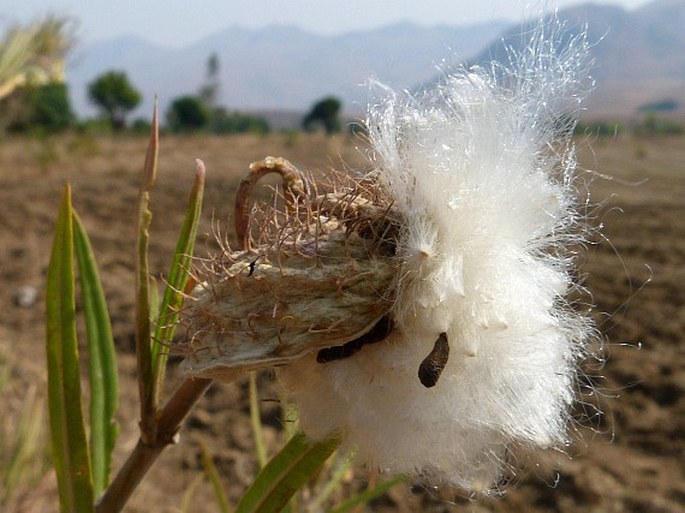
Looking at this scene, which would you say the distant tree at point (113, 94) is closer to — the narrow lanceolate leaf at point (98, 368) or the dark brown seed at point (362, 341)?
the narrow lanceolate leaf at point (98, 368)

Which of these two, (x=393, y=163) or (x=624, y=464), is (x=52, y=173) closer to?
(x=624, y=464)

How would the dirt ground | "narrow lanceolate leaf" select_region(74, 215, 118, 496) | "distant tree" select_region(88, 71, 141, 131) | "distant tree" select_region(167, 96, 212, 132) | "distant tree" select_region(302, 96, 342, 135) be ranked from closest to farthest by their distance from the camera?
"narrow lanceolate leaf" select_region(74, 215, 118, 496) → the dirt ground → "distant tree" select_region(88, 71, 141, 131) → "distant tree" select_region(302, 96, 342, 135) → "distant tree" select_region(167, 96, 212, 132)

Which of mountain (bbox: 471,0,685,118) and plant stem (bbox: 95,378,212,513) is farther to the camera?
mountain (bbox: 471,0,685,118)

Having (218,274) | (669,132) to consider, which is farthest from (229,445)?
(669,132)

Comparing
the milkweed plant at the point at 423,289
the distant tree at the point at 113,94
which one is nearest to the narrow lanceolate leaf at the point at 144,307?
the milkweed plant at the point at 423,289

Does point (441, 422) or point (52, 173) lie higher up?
point (441, 422)

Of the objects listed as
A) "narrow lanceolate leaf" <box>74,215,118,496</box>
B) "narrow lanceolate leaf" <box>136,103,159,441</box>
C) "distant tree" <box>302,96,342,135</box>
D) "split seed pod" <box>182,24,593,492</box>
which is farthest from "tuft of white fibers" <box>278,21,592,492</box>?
"distant tree" <box>302,96,342,135</box>

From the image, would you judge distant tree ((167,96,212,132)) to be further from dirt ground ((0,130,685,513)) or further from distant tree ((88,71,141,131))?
dirt ground ((0,130,685,513))
